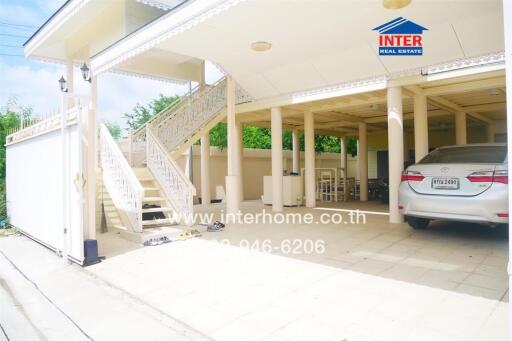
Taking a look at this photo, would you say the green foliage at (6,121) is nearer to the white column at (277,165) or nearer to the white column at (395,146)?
the white column at (277,165)

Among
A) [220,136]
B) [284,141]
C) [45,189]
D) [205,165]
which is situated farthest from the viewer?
[284,141]

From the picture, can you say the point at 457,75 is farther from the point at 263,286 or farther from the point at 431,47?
the point at 263,286

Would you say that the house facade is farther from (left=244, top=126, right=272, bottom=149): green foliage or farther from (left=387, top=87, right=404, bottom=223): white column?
(left=244, top=126, right=272, bottom=149): green foliage

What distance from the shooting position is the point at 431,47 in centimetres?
600

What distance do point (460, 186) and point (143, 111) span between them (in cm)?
2410

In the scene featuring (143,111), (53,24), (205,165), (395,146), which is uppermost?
(143,111)

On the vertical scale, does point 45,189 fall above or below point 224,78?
below

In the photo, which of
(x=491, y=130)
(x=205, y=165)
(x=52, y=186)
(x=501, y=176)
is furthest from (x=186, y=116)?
(x=491, y=130)

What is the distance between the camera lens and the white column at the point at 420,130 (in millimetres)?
7840

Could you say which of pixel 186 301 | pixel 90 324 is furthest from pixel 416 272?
pixel 90 324

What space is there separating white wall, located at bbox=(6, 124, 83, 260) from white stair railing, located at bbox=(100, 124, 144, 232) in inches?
56.9

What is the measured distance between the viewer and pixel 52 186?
17.8ft

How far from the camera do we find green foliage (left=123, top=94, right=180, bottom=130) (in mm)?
24922

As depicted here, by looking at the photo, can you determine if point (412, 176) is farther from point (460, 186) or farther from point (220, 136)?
point (220, 136)
